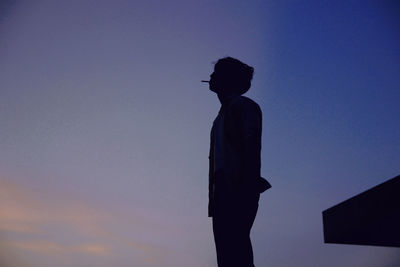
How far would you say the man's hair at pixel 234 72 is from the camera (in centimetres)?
301

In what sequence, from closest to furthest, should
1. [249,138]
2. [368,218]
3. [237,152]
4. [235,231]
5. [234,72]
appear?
[368,218] < [235,231] < [249,138] < [237,152] < [234,72]

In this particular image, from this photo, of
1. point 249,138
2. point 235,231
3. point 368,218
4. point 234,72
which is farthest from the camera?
point 234,72

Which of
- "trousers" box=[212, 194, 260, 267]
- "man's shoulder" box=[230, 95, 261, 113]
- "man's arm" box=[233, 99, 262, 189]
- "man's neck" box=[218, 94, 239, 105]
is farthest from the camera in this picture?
"man's neck" box=[218, 94, 239, 105]

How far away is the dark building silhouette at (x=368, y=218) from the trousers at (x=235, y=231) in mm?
573

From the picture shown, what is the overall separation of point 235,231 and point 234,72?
1414 mm

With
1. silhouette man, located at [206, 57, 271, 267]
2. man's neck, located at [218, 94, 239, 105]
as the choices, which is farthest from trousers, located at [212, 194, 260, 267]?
man's neck, located at [218, 94, 239, 105]

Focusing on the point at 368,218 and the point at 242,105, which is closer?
the point at 368,218

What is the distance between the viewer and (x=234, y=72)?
3.01 metres

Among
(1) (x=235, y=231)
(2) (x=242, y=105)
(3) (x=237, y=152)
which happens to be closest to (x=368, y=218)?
(1) (x=235, y=231)

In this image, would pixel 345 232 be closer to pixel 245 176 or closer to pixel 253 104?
pixel 245 176

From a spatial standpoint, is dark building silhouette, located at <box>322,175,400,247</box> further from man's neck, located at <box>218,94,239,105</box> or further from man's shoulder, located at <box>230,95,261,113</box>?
man's neck, located at <box>218,94,239,105</box>

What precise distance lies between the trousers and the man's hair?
1063mm

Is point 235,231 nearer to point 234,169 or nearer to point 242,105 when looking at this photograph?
point 234,169

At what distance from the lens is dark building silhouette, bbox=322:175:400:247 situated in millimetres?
1880
